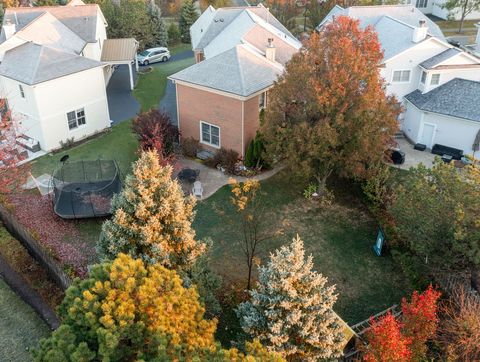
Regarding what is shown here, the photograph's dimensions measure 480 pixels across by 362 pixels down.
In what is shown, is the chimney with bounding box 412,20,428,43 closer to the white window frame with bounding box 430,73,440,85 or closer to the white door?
the white window frame with bounding box 430,73,440,85

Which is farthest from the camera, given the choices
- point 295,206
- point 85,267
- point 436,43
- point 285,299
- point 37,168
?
point 436,43

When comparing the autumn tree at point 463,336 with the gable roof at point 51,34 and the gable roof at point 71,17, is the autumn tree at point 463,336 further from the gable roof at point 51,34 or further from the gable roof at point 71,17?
the gable roof at point 71,17

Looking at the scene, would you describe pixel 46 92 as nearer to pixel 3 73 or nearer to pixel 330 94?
pixel 3 73

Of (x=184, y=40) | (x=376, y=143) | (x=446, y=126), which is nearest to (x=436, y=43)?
(x=446, y=126)

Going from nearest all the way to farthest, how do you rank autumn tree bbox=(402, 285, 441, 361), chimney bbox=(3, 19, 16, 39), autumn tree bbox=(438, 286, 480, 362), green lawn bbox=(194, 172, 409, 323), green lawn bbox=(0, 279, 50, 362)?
autumn tree bbox=(438, 286, 480, 362) < autumn tree bbox=(402, 285, 441, 361) < green lawn bbox=(0, 279, 50, 362) < green lawn bbox=(194, 172, 409, 323) < chimney bbox=(3, 19, 16, 39)

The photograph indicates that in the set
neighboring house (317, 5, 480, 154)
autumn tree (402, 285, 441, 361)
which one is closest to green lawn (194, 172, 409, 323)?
autumn tree (402, 285, 441, 361)
